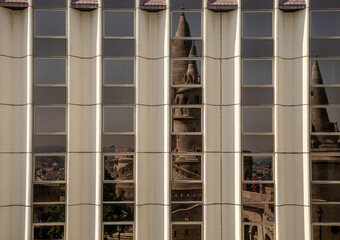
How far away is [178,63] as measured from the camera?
1709 centimetres

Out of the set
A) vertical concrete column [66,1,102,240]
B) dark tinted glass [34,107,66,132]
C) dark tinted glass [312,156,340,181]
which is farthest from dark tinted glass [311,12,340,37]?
dark tinted glass [34,107,66,132]

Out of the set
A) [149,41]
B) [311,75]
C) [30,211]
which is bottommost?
[30,211]

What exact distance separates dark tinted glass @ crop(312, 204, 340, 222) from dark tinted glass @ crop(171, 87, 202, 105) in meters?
6.15

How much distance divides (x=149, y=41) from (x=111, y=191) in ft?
20.2

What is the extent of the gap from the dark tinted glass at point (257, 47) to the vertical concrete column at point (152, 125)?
309 cm

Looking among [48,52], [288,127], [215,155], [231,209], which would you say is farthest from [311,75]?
[48,52]

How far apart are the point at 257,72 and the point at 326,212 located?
6.05 metres

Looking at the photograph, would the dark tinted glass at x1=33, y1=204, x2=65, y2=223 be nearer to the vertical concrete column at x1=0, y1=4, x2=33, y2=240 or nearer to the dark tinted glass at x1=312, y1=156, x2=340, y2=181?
the vertical concrete column at x1=0, y1=4, x2=33, y2=240

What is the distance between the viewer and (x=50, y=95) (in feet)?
55.8

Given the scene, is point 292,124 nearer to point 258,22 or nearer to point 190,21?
point 258,22

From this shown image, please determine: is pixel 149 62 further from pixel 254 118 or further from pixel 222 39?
pixel 254 118

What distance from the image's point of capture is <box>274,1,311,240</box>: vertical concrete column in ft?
54.6

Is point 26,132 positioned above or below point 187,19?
below

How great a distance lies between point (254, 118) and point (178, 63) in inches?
146
